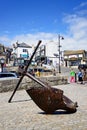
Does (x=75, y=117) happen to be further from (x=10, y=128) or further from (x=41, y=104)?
(x=10, y=128)

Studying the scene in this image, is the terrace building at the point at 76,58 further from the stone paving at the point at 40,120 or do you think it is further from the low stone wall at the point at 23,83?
the stone paving at the point at 40,120

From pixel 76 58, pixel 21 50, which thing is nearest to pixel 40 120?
pixel 76 58

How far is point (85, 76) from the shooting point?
2619cm

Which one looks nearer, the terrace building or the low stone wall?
the low stone wall

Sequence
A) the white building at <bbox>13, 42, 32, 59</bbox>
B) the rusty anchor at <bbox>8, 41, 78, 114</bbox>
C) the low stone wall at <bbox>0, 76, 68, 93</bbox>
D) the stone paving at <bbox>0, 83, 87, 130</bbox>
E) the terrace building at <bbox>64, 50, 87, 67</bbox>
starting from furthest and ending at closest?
the white building at <bbox>13, 42, 32, 59</bbox>
the terrace building at <bbox>64, 50, 87, 67</bbox>
the low stone wall at <bbox>0, 76, 68, 93</bbox>
the rusty anchor at <bbox>8, 41, 78, 114</bbox>
the stone paving at <bbox>0, 83, 87, 130</bbox>

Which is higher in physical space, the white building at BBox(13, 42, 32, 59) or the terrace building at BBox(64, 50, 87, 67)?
the white building at BBox(13, 42, 32, 59)

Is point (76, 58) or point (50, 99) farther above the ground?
point (76, 58)

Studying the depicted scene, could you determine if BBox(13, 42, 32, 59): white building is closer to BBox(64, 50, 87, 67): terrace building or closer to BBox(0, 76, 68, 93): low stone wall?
BBox(64, 50, 87, 67): terrace building

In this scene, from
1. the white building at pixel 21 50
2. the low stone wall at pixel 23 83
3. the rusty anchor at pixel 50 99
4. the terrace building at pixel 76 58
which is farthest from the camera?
the white building at pixel 21 50

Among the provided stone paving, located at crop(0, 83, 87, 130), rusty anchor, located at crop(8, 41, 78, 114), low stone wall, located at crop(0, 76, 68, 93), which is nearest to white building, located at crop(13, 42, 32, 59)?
low stone wall, located at crop(0, 76, 68, 93)

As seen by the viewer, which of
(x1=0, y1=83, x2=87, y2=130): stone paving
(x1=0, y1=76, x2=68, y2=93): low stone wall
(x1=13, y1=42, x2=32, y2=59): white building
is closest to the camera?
(x1=0, y1=83, x2=87, y2=130): stone paving

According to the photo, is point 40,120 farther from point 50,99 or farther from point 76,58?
point 76,58

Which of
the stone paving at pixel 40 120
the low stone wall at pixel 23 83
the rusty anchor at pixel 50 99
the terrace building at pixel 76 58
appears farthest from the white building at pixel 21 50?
the rusty anchor at pixel 50 99

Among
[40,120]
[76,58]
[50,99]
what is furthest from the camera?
[76,58]
